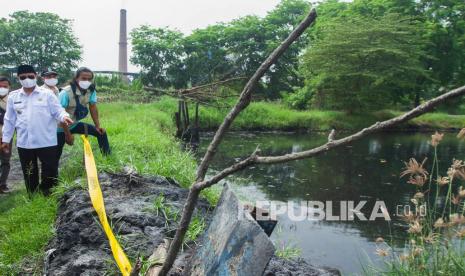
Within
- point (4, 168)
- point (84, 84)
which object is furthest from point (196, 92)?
point (4, 168)

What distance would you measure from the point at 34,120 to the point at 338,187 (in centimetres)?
834

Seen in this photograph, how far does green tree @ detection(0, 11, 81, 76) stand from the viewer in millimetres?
35344

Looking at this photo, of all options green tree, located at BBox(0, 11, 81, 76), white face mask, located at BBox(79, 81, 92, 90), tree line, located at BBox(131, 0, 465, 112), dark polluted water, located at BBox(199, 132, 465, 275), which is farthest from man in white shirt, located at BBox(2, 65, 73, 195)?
green tree, located at BBox(0, 11, 81, 76)

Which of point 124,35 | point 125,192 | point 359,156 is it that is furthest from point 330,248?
point 124,35

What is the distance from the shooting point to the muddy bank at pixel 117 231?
3277 mm

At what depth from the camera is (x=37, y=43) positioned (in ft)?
115

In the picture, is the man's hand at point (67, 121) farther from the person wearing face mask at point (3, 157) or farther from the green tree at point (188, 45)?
the green tree at point (188, 45)

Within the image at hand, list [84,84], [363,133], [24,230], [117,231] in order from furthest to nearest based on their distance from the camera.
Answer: [84,84] < [24,230] < [117,231] < [363,133]

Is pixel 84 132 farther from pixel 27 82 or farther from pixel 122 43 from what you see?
pixel 122 43

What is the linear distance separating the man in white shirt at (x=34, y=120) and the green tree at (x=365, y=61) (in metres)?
27.5

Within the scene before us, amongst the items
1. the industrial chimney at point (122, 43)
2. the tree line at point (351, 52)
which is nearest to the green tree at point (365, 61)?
the tree line at point (351, 52)

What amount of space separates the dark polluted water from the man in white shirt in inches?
117

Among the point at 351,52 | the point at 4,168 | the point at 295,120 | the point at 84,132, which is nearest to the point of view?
the point at 84,132

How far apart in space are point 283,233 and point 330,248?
78cm
